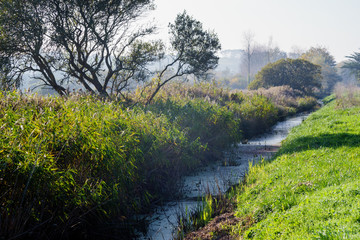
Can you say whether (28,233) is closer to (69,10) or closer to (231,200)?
(231,200)

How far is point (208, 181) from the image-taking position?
8.93m

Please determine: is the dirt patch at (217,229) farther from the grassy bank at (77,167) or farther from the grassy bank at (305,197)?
the grassy bank at (77,167)

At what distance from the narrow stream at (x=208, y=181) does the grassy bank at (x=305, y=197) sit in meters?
0.88

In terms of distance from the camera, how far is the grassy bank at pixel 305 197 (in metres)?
4.01

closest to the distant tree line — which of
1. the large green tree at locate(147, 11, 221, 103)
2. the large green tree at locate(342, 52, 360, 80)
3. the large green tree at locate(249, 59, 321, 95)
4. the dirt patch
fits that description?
the large green tree at locate(147, 11, 221, 103)

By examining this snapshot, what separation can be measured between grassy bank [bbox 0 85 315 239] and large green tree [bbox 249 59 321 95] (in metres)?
34.0

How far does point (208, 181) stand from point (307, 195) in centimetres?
393

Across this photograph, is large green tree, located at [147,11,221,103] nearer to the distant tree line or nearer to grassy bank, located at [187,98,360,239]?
the distant tree line

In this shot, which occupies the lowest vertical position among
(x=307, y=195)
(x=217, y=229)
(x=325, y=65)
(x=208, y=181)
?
(x=208, y=181)

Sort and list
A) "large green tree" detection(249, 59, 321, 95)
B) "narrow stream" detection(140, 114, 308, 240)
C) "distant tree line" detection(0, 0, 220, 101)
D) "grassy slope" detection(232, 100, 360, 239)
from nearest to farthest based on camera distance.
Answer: "grassy slope" detection(232, 100, 360, 239) → "narrow stream" detection(140, 114, 308, 240) → "distant tree line" detection(0, 0, 220, 101) → "large green tree" detection(249, 59, 321, 95)

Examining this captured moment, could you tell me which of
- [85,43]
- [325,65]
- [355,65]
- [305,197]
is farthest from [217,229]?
[325,65]

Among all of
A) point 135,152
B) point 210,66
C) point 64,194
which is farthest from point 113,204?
point 210,66

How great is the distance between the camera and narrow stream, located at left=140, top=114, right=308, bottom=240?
20.5 ft

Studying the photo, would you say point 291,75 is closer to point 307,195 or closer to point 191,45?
point 191,45
